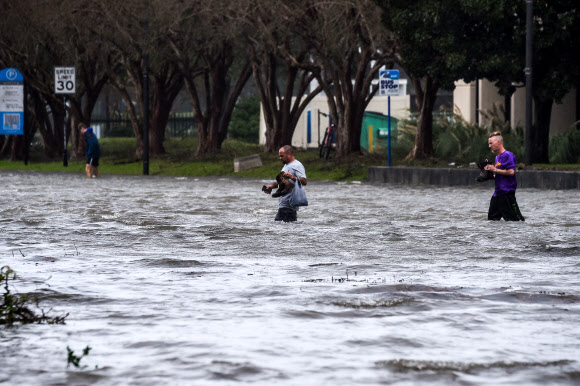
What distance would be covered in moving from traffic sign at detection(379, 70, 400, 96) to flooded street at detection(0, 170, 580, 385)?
43.0 ft

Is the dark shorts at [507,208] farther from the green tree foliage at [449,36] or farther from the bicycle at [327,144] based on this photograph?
the bicycle at [327,144]

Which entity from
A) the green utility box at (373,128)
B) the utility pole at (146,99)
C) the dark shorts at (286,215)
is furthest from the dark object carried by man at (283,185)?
the green utility box at (373,128)

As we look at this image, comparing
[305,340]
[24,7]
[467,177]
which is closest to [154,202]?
[467,177]

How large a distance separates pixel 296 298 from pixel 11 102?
1512 inches

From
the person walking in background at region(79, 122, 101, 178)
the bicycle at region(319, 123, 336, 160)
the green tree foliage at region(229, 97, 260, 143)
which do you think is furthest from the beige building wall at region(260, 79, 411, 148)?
the person walking in background at region(79, 122, 101, 178)

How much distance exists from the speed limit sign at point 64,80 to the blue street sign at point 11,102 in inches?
113

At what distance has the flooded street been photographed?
20.6 feet

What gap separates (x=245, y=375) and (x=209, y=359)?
1.56 feet

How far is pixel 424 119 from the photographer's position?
116ft

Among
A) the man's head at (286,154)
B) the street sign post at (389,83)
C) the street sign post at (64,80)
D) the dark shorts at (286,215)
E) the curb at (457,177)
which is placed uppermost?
the street sign post at (64,80)

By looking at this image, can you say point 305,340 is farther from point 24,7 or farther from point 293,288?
point 24,7

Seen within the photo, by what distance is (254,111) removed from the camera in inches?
2931

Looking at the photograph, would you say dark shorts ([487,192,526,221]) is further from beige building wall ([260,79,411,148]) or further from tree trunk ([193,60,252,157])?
A: beige building wall ([260,79,411,148])

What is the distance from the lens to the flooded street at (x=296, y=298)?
6293mm
